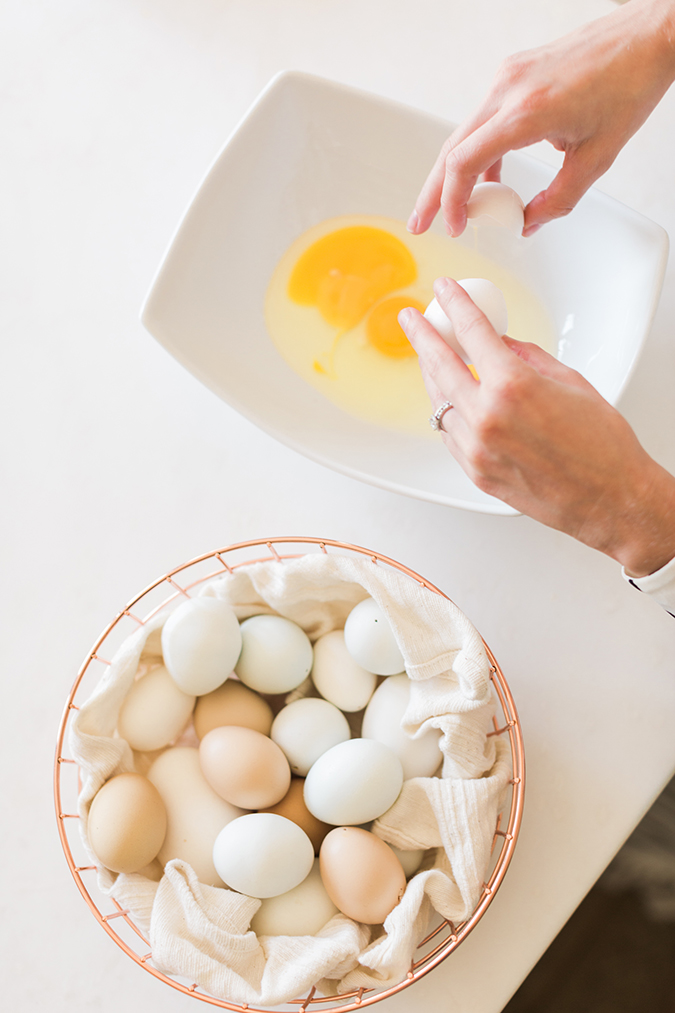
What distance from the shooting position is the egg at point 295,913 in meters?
0.71

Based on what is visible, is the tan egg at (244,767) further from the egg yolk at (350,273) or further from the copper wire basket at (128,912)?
A: the egg yolk at (350,273)

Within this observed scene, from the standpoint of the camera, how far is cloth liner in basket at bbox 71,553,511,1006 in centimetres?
65

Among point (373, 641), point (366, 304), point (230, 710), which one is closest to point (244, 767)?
point (230, 710)

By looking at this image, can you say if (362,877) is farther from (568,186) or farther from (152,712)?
(568,186)

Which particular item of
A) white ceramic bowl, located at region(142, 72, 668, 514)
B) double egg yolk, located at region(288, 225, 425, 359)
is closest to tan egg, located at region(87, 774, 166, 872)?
white ceramic bowl, located at region(142, 72, 668, 514)

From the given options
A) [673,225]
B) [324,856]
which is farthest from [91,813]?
[673,225]

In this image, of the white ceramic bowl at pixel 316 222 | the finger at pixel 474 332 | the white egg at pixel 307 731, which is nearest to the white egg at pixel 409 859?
the white egg at pixel 307 731

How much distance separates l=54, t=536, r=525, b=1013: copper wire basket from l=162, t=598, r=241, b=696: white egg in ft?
0.13

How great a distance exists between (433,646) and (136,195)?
719 mm

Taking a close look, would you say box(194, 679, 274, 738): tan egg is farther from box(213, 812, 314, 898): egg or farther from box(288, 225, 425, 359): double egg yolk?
box(288, 225, 425, 359): double egg yolk

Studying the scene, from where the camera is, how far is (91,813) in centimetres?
70

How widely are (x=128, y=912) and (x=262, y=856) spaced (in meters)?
0.14

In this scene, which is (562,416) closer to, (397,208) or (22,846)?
(397,208)

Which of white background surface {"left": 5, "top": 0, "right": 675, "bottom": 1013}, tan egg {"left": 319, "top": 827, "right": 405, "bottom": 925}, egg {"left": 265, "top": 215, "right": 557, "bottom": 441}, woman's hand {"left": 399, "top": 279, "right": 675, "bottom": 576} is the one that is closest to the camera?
woman's hand {"left": 399, "top": 279, "right": 675, "bottom": 576}
